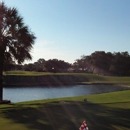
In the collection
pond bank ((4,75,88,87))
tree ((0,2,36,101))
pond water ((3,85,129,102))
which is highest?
tree ((0,2,36,101))

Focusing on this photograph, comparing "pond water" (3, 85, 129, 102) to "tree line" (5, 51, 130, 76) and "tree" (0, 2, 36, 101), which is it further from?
"tree line" (5, 51, 130, 76)

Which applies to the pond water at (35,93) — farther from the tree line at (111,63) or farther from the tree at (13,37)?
the tree line at (111,63)

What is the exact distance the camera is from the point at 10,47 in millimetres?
17422

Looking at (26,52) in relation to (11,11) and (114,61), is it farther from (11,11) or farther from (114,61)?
(114,61)

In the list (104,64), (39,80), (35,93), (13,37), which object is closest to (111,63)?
(104,64)

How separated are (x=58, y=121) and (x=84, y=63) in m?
125

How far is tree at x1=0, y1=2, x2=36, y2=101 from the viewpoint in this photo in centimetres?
1723

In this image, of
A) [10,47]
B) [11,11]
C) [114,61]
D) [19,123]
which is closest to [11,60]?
[10,47]

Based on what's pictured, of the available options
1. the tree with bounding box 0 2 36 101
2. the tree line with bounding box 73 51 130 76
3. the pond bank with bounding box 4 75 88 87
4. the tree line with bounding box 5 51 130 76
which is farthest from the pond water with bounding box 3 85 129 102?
Result: the tree line with bounding box 73 51 130 76

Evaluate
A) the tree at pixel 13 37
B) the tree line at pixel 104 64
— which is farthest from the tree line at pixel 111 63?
the tree at pixel 13 37

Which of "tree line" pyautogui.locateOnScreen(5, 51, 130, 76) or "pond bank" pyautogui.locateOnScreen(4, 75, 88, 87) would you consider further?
"tree line" pyautogui.locateOnScreen(5, 51, 130, 76)

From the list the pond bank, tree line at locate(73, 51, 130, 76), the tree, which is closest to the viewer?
the tree

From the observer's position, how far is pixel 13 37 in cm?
1744

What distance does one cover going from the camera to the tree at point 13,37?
17.2 m
